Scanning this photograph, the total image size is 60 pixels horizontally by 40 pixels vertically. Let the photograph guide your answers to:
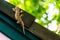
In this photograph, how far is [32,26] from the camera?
43.8 inches

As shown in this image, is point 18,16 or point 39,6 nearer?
point 18,16

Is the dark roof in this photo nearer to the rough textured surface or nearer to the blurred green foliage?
the rough textured surface

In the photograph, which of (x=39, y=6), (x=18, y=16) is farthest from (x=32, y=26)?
(x=39, y=6)

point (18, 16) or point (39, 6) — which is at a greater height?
point (39, 6)

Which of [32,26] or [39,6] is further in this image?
[39,6]

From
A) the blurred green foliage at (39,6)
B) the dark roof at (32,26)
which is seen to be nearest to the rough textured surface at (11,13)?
the dark roof at (32,26)

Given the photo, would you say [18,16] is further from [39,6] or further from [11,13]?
[39,6]

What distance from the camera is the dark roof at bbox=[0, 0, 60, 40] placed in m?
1.08

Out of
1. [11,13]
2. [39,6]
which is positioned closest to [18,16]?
[11,13]

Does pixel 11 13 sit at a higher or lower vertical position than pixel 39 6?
lower

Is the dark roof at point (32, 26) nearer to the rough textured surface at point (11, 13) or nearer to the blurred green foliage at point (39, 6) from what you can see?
the rough textured surface at point (11, 13)

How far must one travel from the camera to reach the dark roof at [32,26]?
1.08 m

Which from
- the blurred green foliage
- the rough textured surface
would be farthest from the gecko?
the blurred green foliage

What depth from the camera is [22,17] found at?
1109 millimetres
